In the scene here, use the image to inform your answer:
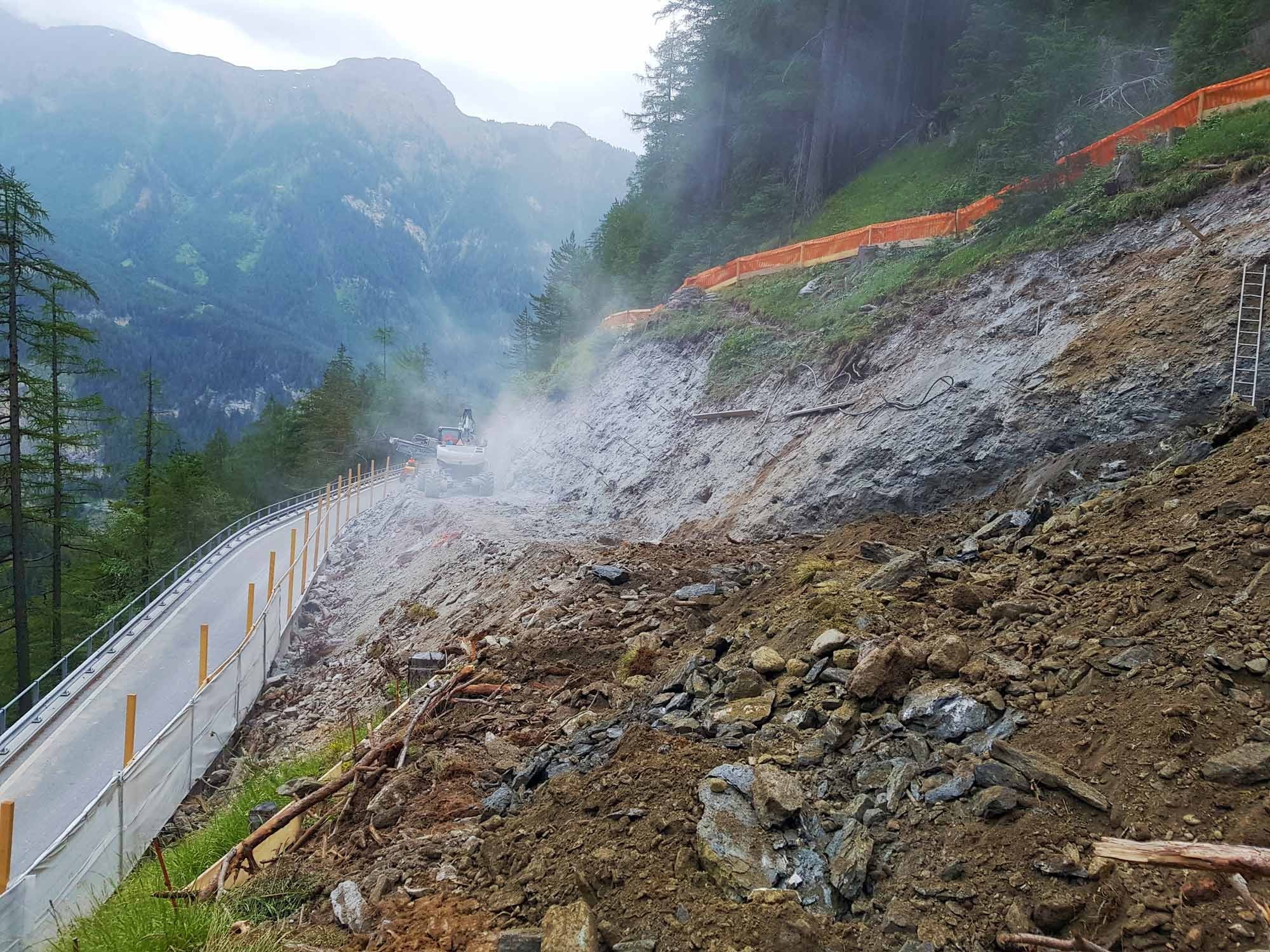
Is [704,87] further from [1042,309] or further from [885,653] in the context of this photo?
[885,653]

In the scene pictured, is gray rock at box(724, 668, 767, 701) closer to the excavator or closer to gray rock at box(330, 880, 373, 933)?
gray rock at box(330, 880, 373, 933)

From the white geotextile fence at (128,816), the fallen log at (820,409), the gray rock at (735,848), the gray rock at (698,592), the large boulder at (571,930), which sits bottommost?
the white geotextile fence at (128,816)

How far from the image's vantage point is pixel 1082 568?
5688 millimetres

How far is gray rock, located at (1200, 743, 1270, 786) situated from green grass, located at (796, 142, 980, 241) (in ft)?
71.2

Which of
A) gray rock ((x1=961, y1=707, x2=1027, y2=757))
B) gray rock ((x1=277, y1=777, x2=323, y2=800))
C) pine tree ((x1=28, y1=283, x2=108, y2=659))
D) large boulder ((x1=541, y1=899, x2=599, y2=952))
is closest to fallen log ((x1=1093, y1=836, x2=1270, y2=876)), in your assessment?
gray rock ((x1=961, y1=707, x2=1027, y2=757))

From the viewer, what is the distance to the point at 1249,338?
30.0ft

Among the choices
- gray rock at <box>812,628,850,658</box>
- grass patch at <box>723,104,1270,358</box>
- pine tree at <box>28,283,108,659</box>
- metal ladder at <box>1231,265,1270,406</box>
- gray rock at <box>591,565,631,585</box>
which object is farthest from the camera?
pine tree at <box>28,283,108,659</box>

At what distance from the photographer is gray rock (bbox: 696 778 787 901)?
385 cm

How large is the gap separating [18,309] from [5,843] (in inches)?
851

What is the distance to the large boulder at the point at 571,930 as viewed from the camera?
141 inches

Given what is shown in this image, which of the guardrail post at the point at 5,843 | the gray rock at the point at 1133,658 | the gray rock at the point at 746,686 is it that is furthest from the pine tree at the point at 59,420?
the gray rock at the point at 1133,658

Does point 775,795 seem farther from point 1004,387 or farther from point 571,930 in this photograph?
point 1004,387

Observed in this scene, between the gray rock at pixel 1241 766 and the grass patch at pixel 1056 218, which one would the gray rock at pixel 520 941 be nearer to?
the gray rock at pixel 1241 766

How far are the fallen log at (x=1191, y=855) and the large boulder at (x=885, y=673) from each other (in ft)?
5.78
